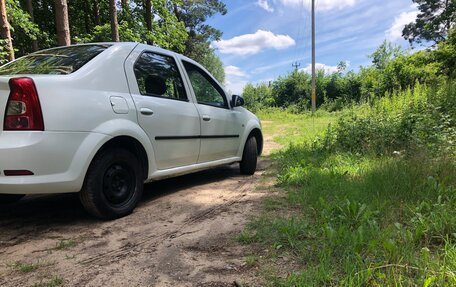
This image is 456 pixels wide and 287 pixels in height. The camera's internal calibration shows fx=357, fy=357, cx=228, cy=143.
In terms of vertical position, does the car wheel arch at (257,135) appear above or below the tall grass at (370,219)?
above

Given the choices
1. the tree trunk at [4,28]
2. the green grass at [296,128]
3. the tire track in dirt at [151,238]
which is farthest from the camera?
the green grass at [296,128]

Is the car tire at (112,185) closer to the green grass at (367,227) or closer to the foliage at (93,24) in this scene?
the green grass at (367,227)

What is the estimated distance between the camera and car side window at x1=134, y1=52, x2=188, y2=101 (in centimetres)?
380

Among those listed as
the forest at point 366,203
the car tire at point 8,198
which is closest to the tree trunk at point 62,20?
the forest at point 366,203

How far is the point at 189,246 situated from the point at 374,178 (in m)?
2.17

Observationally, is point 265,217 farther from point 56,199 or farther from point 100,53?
point 56,199

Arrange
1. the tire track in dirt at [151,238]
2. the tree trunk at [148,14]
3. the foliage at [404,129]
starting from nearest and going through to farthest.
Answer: the tire track in dirt at [151,238] < the foliage at [404,129] < the tree trunk at [148,14]

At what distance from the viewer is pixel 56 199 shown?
4.12 meters

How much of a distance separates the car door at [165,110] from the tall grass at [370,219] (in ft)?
4.06

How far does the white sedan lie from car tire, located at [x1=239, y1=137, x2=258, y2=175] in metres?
0.82

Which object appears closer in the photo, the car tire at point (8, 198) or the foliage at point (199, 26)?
the car tire at point (8, 198)

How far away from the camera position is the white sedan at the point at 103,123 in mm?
2764

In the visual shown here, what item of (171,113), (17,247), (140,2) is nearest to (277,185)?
(171,113)

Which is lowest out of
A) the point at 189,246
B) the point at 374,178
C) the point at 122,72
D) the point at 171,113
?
the point at 189,246
